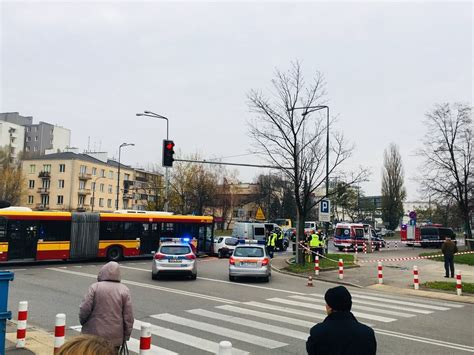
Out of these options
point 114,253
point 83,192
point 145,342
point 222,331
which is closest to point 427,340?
point 222,331

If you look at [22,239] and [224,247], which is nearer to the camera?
[22,239]

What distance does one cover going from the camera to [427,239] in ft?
146

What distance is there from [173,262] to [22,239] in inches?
368

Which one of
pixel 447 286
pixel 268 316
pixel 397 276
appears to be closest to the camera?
pixel 268 316

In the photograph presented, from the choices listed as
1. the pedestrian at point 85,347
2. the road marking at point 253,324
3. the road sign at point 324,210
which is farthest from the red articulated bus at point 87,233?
the pedestrian at point 85,347

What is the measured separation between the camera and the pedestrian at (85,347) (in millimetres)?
1926

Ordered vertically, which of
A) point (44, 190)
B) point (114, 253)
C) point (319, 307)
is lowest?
point (319, 307)

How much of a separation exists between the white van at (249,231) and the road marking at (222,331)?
83.3 ft

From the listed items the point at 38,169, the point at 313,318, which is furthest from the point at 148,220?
the point at 38,169

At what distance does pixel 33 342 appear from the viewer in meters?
7.89

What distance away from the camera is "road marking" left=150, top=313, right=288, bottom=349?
821 centimetres

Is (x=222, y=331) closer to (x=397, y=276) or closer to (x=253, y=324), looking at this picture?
(x=253, y=324)

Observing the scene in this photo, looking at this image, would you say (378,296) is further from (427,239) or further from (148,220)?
(427,239)

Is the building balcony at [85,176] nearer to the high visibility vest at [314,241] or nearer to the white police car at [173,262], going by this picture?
the high visibility vest at [314,241]
